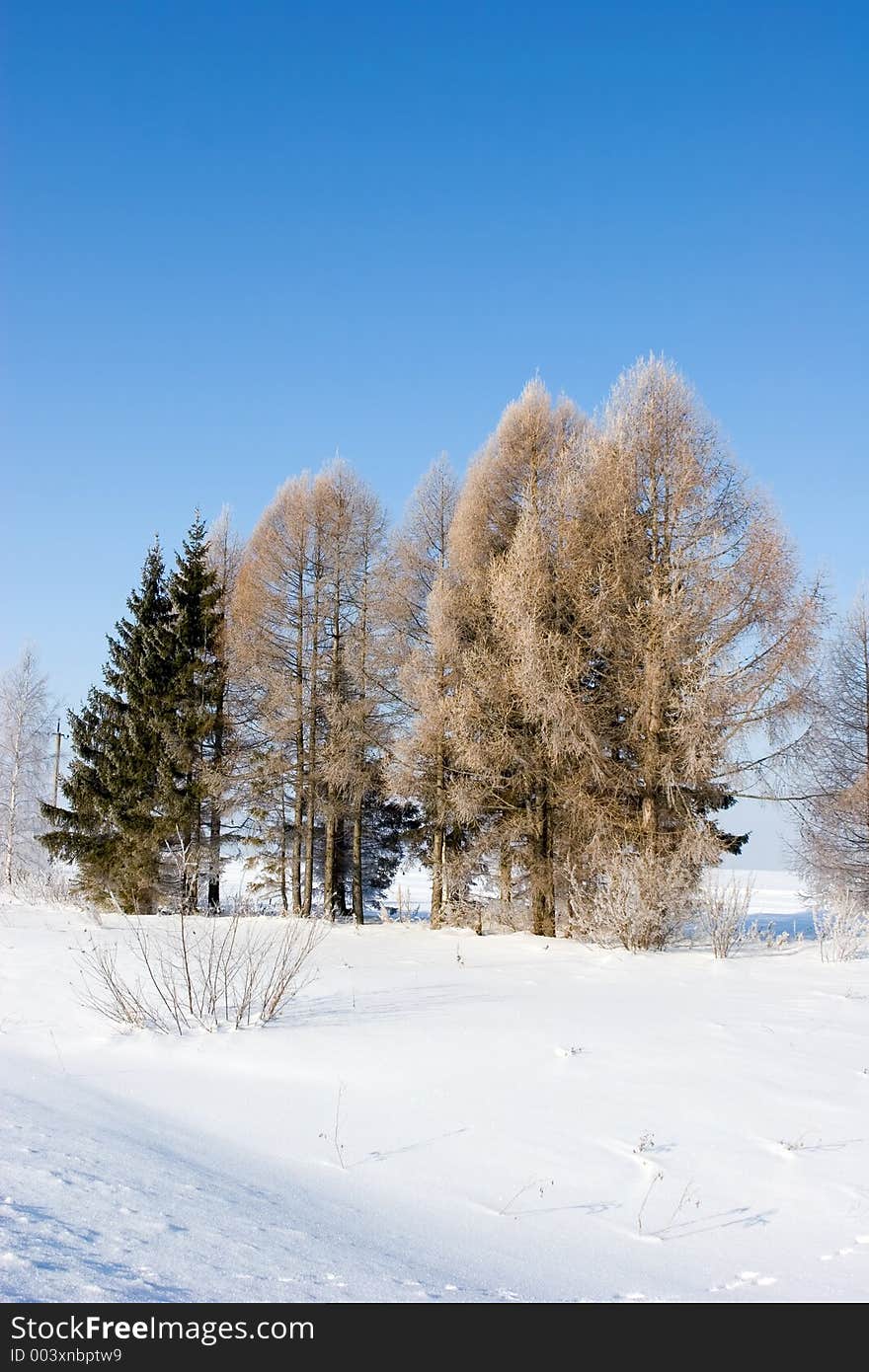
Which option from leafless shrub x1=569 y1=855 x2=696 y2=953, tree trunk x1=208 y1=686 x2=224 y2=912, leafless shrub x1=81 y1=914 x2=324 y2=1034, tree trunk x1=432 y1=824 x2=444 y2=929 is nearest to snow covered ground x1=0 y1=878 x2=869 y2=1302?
leafless shrub x1=81 y1=914 x2=324 y2=1034

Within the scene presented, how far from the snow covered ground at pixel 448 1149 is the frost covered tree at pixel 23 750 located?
24820mm

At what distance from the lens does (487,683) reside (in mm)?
15641

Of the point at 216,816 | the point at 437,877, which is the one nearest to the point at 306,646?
the point at 216,816

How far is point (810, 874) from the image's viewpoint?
2281 centimetres

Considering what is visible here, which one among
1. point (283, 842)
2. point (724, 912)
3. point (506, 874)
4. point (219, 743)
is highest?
point (219, 743)

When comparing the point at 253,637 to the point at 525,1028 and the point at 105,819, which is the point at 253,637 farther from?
the point at 525,1028

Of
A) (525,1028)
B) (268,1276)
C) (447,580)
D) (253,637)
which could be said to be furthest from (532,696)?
(268,1276)

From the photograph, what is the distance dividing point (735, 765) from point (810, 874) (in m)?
10.7

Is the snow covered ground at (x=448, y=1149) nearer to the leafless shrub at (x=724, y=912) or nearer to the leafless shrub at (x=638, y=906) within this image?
the leafless shrub at (x=724, y=912)

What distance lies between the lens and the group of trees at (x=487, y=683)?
46.1 feet

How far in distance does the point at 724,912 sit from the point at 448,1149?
750cm

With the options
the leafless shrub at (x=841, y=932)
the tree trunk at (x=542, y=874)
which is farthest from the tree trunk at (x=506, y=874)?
the leafless shrub at (x=841, y=932)

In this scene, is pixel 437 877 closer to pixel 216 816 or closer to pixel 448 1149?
pixel 216 816

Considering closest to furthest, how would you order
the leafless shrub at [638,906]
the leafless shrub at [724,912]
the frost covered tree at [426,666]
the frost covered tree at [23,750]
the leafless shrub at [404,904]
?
1. the leafless shrub at [724,912]
2. the leafless shrub at [638,906]
3. the leafless shrub at [404,904]
4. the frost covered tree at [426,666]
5. the frost covered tree at [23,750]
